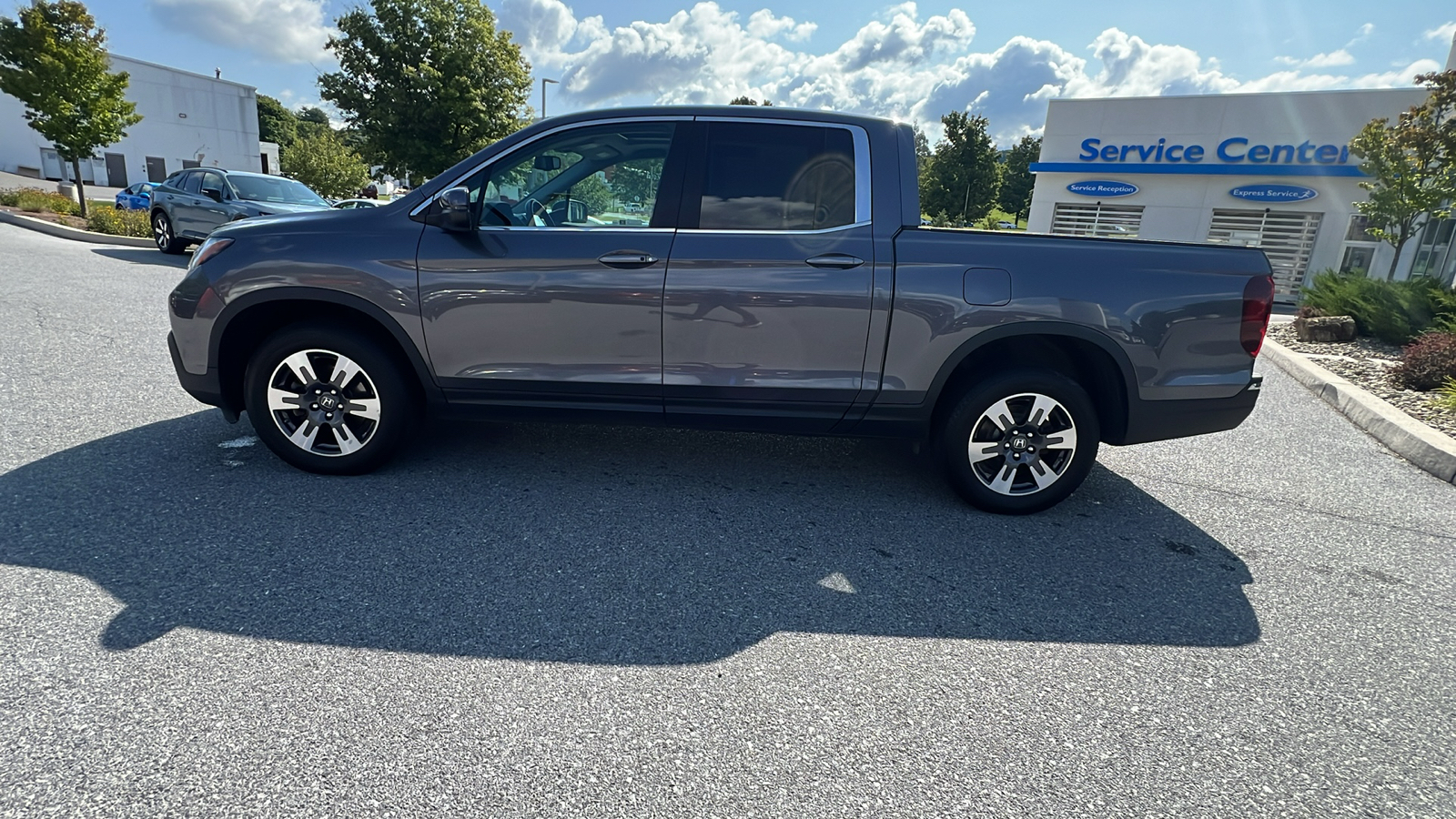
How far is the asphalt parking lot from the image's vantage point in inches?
81.8

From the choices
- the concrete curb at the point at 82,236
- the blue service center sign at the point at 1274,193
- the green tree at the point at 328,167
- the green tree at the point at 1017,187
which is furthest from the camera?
the green tree at the point at 1017,187

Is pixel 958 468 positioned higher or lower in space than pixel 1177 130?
lower

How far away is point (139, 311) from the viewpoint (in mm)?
8031

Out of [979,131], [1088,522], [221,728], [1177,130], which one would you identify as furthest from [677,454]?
[979,131]

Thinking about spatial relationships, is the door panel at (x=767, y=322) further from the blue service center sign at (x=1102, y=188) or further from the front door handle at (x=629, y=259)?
the blue service center sign at (x=1102, y=188)

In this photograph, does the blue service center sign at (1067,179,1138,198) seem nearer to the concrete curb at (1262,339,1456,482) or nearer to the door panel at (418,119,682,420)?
the concrete curb at (1262,339,1456,482)

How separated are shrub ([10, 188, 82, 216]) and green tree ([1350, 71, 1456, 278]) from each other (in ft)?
100

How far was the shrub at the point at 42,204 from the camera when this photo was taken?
19.9m

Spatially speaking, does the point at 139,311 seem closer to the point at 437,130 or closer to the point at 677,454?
the point at 677,454

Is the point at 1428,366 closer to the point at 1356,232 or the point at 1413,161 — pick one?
the point at 1413,161

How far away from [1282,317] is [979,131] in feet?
96.7

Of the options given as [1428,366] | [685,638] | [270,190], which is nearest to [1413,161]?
[1428,366]

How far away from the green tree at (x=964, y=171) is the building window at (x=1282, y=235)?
18.7 meters

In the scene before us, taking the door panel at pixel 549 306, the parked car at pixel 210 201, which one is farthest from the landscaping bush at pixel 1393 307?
the parked car at pixel 210 201
